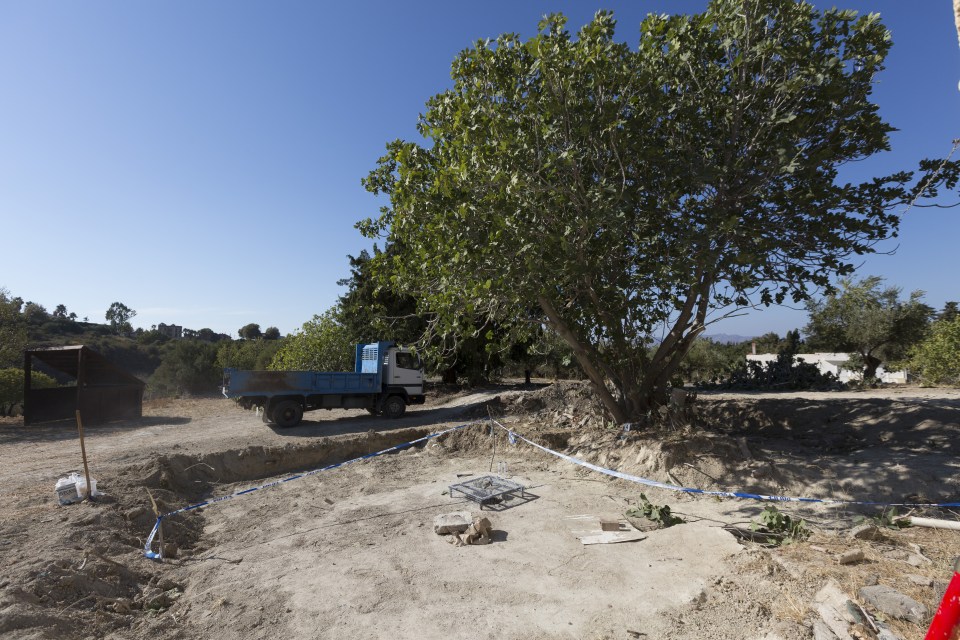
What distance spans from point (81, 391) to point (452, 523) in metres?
16.1

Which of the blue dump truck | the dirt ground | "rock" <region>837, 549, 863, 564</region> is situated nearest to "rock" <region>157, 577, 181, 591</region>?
the dirt ground

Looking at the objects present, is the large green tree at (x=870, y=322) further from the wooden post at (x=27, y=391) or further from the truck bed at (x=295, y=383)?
the wooden post at (x=27, y=391)

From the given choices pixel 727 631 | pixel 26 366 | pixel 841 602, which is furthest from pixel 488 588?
pixel 26 366

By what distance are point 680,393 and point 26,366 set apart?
19.4 meters

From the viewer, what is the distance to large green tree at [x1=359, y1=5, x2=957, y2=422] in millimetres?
7797

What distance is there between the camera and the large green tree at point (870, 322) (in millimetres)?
25078

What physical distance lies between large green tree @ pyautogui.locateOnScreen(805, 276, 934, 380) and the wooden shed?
104 ft

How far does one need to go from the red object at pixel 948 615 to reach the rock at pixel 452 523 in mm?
4670

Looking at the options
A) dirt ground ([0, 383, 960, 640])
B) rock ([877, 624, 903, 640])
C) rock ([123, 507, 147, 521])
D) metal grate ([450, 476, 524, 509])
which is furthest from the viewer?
metal grate ([450, 476, 524, 509])

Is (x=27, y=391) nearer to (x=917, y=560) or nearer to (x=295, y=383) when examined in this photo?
(x=295, y=383)

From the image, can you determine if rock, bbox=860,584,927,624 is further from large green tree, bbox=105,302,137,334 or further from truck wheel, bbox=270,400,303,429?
large green tree, bbox=105,302,137,334

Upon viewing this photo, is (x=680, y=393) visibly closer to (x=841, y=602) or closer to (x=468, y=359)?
(x=841, y=602)

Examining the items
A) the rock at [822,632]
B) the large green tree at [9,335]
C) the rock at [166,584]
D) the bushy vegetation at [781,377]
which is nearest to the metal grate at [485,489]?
the rock at [166,584]

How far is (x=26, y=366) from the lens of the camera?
51.2 feet
